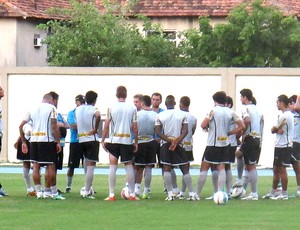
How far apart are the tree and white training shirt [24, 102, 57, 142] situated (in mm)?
19787

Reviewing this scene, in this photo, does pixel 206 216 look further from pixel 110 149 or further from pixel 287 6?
pixel 287 6

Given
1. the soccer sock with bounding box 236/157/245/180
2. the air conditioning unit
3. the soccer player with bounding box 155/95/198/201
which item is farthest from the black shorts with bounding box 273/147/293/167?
the air conditioning unit

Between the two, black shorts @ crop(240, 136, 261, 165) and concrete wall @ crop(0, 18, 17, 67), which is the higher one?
concrete wall @ crop(0, 18, 17, 67)

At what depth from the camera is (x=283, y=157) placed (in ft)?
70.2

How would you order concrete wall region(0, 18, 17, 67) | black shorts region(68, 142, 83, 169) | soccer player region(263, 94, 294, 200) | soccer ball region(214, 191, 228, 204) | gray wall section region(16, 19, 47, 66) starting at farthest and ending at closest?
gray wall section region(16, 19, 47, 66)
concrete wall region(0, 18, 17, 67)
black shorts region(68, 142, 83, 169)
soccer player region(263, 94, 294, 200)
soccer ball region(214, 191, 228, 204)

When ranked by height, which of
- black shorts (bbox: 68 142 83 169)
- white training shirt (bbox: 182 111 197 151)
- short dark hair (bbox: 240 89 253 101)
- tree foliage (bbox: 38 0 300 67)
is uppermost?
tree foliage (bbox: 38 0 300 67)

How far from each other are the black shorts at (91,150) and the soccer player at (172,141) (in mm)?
1284

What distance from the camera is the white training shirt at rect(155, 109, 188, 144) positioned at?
21.0 m

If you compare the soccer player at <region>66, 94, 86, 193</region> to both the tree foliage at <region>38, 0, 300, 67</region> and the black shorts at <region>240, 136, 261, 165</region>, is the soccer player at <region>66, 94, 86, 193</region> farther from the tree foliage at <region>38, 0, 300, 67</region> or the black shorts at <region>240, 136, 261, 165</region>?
the tree foliage at <region>38, 0, 300, 67</region>

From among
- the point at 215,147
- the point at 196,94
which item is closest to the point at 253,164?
the point at 215,147

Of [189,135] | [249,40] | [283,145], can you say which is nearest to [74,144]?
[189,135]

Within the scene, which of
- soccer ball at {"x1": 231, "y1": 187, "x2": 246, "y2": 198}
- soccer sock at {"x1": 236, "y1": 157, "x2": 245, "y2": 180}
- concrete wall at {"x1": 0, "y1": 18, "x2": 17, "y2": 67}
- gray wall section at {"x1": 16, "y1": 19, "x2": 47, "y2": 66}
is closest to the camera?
soccer ball at {"x1": 231, "y1": 187, "x2": 246, "y2": 198}

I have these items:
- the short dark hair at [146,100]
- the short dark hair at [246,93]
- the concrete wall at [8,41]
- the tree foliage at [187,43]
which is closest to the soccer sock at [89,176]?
the short dark hair at [146,100]

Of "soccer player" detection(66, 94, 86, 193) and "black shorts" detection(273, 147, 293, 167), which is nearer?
"black shorts" detection(273, 147, 293, 167)
